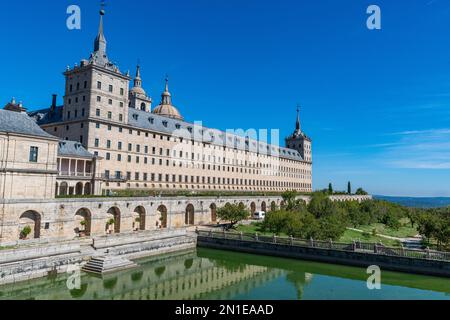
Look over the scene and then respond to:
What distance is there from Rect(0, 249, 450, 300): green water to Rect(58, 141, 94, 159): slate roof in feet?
63.7

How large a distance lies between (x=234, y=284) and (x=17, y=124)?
24.2 meters

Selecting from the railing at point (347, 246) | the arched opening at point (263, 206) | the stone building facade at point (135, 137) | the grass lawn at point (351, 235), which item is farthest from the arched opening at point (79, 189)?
the arched opening at point (263, 206)

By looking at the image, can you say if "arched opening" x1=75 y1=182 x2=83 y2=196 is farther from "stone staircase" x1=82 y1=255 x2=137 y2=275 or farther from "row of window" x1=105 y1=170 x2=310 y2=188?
"stone staircase" x1=82 y1=255 x2=137 y2=275

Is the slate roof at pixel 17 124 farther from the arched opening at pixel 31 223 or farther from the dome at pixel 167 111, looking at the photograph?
the dome at pixel 167 111

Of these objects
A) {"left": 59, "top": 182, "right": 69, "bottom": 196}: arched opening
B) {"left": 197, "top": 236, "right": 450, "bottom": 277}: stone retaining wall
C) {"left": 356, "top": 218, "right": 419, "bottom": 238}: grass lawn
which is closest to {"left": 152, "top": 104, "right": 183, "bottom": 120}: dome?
{"left": 59, "top": 182, "right": 69, "bottom": 196}: arched opening

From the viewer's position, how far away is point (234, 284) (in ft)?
84.4

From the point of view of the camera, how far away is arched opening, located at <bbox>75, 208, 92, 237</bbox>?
3391 cm

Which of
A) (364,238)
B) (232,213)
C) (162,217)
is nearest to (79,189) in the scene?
(162,217)

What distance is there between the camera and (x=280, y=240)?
34.8m

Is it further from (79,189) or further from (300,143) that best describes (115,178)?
(300,143)

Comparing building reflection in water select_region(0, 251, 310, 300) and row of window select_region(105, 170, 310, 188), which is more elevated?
row of window select_region(105, 170, 310, 188)

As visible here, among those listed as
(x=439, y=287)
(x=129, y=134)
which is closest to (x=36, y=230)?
(x=129, y=134)

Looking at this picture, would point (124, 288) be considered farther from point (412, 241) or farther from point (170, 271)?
point (412, 241)

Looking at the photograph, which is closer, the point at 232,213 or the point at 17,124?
the point at 17,124
